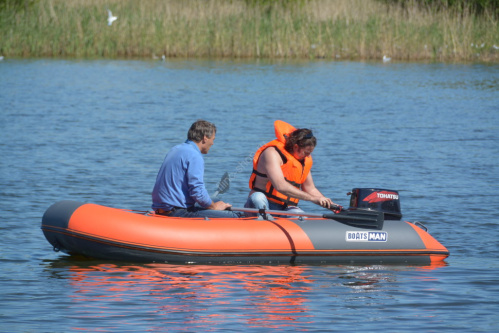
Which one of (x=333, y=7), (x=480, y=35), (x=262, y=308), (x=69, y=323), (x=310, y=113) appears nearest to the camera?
(x=69, y=323)

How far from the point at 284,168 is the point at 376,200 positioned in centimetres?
76

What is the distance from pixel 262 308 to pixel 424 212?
3802 millimetres

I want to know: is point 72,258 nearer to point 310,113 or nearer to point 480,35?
point 310,113

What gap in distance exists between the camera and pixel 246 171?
456 inches

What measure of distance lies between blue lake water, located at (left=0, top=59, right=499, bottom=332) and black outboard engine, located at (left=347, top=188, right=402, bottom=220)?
0.48 m

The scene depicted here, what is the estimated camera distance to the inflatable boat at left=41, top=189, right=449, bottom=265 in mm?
6688

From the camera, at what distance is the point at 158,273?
6590mm

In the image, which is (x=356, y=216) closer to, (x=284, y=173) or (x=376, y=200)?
(x=376, y=200)

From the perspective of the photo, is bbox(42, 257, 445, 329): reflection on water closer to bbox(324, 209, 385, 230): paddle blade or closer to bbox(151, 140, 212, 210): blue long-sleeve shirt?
bbox(324, 209, 385, 230): paddle blade

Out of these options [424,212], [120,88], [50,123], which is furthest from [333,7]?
[424,212]

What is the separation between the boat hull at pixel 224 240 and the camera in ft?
21.9

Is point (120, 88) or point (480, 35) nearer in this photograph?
point (120, 88)

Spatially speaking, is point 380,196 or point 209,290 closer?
point 209,290

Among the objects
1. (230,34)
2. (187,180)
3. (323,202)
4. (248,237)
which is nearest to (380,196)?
(323,202)
